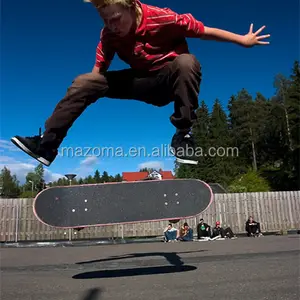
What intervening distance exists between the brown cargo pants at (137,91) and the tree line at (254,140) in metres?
15.8

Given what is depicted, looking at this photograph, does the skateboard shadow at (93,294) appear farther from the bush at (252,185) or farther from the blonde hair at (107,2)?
the bush at (252,185)

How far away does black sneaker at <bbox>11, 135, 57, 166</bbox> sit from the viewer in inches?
120

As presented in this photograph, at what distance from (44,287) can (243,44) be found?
3323mm

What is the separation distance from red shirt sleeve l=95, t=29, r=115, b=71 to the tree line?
15.8m

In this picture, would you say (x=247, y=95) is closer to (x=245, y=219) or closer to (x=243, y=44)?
(x=245, y=219)

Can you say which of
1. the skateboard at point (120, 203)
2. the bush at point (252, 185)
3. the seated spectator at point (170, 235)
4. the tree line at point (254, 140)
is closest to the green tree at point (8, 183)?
the tree line at point (254, 140)

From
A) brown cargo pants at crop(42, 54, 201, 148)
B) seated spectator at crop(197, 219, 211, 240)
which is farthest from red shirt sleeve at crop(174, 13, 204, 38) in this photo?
seated spectator at crop(197, 219, 211, 240)

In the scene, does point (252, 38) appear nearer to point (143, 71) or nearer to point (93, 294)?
point (143, 71)

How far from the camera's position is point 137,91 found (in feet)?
10.4

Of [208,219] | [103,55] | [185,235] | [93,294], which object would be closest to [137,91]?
[103,55]

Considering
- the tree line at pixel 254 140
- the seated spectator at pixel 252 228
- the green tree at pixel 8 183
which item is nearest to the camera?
the seated spectator at pixel 252 228

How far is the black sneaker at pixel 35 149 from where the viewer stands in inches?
120

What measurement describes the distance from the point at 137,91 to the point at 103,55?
481 mm

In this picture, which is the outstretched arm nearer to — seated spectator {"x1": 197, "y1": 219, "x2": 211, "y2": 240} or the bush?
seated spectator {"x1": 197, "y1": 219, "x2": 211, "y2": 240}
